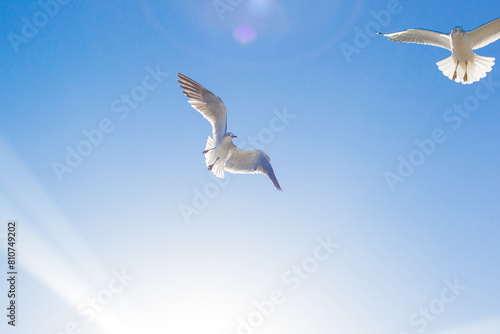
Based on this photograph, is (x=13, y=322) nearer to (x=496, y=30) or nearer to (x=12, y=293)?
(x=12, y=293)

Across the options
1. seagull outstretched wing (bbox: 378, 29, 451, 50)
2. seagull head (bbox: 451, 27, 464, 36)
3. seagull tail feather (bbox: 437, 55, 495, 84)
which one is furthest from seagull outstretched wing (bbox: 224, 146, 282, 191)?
seagull head (bbox: 451, 27, 464, 36)

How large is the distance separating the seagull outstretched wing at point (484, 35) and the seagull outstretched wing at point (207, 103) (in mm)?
6122

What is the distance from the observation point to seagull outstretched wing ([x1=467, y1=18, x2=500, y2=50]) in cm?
828

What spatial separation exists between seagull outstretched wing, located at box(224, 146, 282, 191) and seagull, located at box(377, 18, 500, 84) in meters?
4.76

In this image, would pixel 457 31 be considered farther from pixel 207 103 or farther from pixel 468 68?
pixel 207 103

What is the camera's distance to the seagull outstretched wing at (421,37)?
9070mm

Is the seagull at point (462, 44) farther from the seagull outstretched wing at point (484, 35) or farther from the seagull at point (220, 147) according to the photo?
the seagull at point (220, 147)

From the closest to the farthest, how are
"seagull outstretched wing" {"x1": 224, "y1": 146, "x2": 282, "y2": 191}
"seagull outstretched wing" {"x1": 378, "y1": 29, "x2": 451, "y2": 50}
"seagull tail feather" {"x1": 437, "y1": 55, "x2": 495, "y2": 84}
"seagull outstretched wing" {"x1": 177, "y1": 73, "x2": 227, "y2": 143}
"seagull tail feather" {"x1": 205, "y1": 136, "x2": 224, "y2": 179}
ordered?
"seagull outstretched wing" {"x1": 177, "y1": 73, "x2": 227, "y2": 143}
"seagull tail feather" {"x1": 205, "y1": 136, "x2": 224, "y2": 179}
"seagull outstretched wing" {"x1": 224, "y1": 146, "x2": 282, "y2": 191}
"seagull tail feather" {"x1": 437, "y1": 55, "x2": 495, "y2": 84}
"seagull outstretched wing" {"x1": 378, "y1": 29, "x2": 451, "y2": 50}

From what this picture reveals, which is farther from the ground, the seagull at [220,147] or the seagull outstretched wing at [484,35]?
the seagull outstretched wing at [484,35]

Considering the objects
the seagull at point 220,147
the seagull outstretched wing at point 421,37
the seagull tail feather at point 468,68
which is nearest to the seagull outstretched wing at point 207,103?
the seagull at point 220,147

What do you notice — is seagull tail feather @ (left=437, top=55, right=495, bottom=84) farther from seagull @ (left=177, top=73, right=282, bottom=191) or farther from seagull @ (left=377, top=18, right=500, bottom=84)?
seagull @ (left=177, top=73, right=282, bottom=191)

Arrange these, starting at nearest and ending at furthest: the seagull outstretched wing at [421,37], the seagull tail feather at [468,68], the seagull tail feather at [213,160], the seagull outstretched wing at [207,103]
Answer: the seagull outstretched wing at [207,103] → the seagull tail feather at [213,160] → the seagull tail feather at [468,68] → the seagull outstretched wing at [421,37]

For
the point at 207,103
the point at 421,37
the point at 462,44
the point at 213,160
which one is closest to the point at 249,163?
the point at 213,160

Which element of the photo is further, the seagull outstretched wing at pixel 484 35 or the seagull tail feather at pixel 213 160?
the seagull tail feather at pixel 213 160
